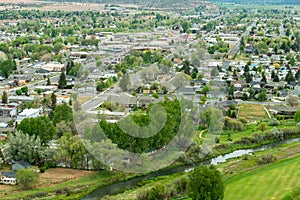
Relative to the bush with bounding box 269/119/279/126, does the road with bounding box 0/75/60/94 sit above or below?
below

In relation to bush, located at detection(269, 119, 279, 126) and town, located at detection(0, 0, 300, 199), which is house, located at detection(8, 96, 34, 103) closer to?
town, located at detection(0, 0, 300, 199)

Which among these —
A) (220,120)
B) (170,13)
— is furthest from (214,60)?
(170,13)

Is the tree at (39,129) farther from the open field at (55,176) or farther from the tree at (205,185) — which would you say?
the tree at (205,185)

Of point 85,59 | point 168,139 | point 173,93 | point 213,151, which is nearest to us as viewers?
point 168,139

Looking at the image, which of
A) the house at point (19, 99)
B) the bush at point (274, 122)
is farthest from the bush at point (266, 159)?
the house at point (19, 99)

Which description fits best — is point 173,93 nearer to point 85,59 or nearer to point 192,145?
point 192,145

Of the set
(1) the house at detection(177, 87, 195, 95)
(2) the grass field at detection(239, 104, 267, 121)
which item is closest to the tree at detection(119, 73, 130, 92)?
(1) the house at detection(177, 87, 195, 95)
